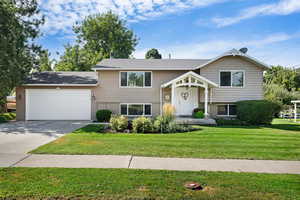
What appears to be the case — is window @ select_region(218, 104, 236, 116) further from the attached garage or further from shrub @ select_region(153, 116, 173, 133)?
the attached garage

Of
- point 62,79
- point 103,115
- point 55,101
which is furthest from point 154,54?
point 55,101

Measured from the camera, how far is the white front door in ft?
49.6

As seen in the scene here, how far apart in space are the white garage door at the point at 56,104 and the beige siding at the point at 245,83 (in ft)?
32.9

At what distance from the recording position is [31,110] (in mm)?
15219

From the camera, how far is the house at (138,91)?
15125 millimetres

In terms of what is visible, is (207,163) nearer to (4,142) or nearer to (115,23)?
(4,142)

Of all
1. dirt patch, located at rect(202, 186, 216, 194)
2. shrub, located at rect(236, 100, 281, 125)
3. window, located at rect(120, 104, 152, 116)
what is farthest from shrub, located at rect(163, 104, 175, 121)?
dirt patch, located at rect(202, 186, 216, 194)

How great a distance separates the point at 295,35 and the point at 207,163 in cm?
1842

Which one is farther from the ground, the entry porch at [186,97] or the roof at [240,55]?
Result: the roof at [240,55]

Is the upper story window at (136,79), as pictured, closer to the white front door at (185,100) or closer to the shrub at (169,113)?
the white front door at (185,100)

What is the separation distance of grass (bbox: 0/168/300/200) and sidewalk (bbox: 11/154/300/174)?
1.13ft

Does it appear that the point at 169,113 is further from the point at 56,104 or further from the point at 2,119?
the point at 2,119

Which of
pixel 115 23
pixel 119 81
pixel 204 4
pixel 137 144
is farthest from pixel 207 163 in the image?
pixel 115 23

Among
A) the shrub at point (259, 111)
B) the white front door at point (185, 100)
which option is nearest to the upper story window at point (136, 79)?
the white front door at point (185, 100)
